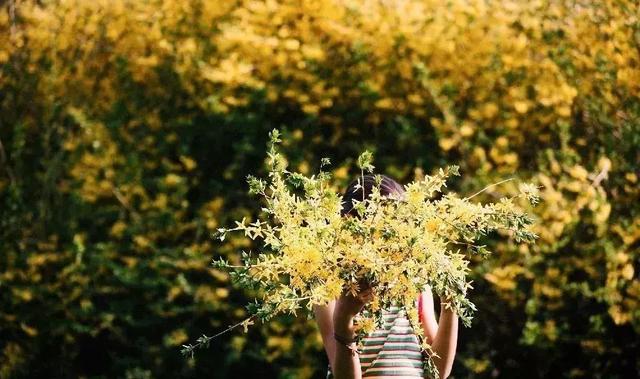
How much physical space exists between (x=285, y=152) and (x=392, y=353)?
196 cm

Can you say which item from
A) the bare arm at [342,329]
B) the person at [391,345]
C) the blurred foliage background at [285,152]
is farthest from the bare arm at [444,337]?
the blurred foliage background at [285,152]

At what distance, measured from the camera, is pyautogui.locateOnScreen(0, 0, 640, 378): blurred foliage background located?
389 centimetres

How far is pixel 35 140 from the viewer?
471cm

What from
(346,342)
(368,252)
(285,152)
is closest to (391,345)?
(346,342)

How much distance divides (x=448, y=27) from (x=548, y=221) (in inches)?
38.5

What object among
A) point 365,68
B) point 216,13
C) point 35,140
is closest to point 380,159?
point 365,68

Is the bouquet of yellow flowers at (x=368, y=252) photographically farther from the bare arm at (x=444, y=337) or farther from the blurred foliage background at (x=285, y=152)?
the blurred foliage background at (x=285, y=152)

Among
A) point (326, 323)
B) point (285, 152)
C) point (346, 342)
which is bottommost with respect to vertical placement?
point (346, 342)

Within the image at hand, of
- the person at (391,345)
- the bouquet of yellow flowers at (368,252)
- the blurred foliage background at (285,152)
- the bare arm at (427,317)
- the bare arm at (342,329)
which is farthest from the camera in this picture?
the blurred foliage background at (285,152)

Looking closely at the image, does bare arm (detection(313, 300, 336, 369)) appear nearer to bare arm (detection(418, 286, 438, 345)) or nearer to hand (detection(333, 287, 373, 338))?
hand (detection(333, 287, 373, 338))

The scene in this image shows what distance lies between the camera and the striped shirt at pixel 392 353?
2.23 metres

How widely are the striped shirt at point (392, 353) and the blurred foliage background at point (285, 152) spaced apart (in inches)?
64.3

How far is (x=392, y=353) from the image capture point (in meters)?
2.24

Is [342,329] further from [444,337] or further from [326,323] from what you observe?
[444,337]
